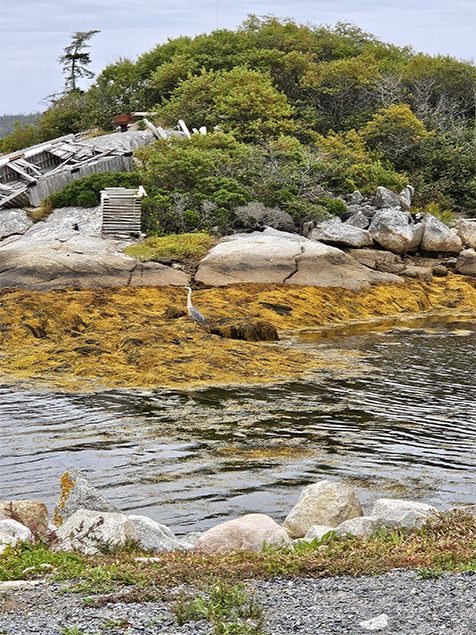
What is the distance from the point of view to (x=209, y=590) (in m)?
4.59

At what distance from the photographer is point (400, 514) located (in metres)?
6.46

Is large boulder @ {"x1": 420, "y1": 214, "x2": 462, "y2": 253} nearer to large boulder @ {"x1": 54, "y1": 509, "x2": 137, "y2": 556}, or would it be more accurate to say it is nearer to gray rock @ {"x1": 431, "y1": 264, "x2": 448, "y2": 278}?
gray rock @ {"x1": 431, "y1": 264, "x2": 448, "y2": 278}

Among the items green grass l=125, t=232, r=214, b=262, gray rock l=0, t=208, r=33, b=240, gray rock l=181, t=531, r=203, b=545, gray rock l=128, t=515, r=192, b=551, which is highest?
gray rock l=0, t=208, r=33, b=240

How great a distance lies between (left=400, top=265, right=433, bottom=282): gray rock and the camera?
87.8 feet

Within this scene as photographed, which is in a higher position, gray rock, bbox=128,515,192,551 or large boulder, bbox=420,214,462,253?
large boulder, bbox=420,214,462,253

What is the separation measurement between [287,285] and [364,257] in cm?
525

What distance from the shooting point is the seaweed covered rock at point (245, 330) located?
1703cm

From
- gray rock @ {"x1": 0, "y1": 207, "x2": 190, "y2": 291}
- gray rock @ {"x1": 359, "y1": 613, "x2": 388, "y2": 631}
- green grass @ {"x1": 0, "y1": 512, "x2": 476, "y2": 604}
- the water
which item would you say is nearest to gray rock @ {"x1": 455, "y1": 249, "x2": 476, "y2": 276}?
gray rock @ {"x1": 0, "y1": 207, "x2": 190, "y2": 291}

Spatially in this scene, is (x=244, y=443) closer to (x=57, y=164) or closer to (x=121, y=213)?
(x=121, y=213)

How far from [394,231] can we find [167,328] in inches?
548

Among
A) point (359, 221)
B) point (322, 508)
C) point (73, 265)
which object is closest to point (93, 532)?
point (322, 508)

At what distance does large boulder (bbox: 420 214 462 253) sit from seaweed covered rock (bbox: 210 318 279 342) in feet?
45.0

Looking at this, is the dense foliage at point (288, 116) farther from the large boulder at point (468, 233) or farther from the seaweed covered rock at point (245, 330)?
the seaweed covered rock at point (245, 330)

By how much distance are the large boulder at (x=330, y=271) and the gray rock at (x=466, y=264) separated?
3.91m
